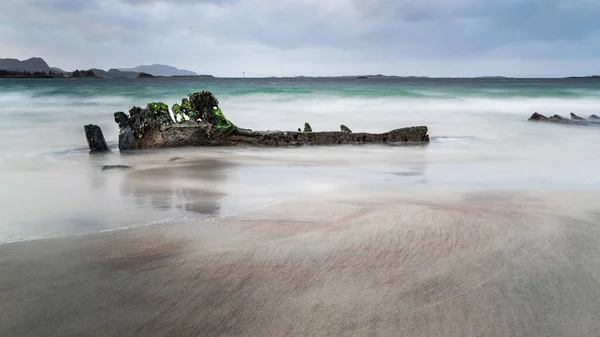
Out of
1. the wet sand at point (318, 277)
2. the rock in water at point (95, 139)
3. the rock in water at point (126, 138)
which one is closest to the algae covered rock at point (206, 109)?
the rock in water at point (126, 138)

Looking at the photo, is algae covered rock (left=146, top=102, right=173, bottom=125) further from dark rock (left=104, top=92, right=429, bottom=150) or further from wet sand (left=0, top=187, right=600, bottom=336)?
wet sand (left=0, top=187, right=600, bottom=336)

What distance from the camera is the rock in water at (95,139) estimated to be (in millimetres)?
7324

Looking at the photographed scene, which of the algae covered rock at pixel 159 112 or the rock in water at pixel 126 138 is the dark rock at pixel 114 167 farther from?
the algae covered rock at pixel 159 112

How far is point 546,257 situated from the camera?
261 centimetres

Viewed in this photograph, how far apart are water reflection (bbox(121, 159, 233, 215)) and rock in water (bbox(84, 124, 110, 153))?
6.03 feet

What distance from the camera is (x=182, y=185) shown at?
4.80 m

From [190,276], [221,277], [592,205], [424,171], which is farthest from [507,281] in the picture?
[424,171]

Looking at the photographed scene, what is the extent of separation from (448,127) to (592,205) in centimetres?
897

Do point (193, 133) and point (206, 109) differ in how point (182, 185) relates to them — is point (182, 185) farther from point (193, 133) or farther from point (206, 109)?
point (206, 109)

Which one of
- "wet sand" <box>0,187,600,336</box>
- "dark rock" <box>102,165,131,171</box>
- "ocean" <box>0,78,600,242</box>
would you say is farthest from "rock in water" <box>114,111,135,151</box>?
"wet sand" <box>0,187,600,336</box>

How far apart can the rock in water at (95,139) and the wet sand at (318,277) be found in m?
4.69

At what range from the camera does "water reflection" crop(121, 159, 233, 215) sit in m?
3.95

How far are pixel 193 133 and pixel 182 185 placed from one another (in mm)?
3074

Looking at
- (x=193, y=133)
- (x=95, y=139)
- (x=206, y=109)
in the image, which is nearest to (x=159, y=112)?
(x=193, y=133)
